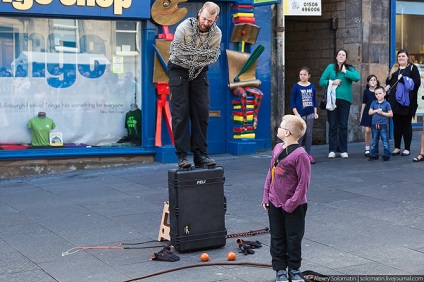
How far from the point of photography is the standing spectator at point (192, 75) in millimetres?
7477

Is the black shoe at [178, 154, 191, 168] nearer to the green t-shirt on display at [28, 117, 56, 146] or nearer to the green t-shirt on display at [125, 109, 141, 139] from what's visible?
the green t-shirt on display at [28, 117, 56, 146]

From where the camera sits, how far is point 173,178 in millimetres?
7352

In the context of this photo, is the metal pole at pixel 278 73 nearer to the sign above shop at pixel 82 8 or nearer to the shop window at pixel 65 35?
the sign above shop at pixel 82 8

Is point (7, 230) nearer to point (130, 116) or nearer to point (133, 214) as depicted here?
point (133, 214)

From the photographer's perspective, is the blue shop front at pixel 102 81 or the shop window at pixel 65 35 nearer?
the blue shop front at pixel 102 81

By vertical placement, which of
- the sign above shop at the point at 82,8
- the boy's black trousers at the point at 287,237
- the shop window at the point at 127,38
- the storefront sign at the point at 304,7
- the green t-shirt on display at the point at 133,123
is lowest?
the boy's black trousers at the point at 287,237

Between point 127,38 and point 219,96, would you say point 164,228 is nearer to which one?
point 127,38

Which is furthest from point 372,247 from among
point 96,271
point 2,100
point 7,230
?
point 2,100

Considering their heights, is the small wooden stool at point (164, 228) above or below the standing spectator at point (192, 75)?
below

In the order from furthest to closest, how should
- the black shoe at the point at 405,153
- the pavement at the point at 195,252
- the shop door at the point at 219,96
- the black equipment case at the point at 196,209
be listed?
the shop door at the point at 219,96 < the black shoe at the point at 405,153 < the black equipment case at the point at 196,209 < the pavement at the point at 195,252

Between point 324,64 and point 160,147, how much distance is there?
5058 mm

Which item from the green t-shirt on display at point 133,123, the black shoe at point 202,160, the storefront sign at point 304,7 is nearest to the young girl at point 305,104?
the storefront sign at point 304,7

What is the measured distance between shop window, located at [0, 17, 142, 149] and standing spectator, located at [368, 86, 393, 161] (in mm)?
4150

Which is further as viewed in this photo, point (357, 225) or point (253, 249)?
point (357, 225)
